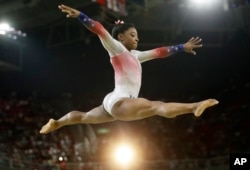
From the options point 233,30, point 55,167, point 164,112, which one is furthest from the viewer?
point 233,30

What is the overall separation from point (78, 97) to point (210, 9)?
549 centimetres

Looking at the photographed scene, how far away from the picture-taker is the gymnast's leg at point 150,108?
165 inches

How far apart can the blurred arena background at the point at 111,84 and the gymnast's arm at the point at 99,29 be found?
5.88m

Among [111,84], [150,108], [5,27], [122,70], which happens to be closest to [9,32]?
[5,27]

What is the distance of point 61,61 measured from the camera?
1667cm

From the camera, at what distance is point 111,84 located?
1684cm

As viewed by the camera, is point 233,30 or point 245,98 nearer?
point 233,30

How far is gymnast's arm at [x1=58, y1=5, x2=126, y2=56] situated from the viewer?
15.4ft

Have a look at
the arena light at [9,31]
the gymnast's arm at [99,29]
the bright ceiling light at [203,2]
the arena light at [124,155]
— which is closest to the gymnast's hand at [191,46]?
the gymnast's arm at [99,29]

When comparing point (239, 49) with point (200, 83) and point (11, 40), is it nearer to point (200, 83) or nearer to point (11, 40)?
point (200, 83)

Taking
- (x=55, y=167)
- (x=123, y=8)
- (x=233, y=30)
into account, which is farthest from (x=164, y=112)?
(x=233, y=30)

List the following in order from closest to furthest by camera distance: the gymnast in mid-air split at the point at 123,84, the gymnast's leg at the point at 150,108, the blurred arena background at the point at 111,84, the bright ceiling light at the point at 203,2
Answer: the gymnast's leg at the point at 150,108, the gymnast in mid-air split at the point at 123,84, the blurred arena background at the point at 111,84, the bright ceiling light at the point at 203,2

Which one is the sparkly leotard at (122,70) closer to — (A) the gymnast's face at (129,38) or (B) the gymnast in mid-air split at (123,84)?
(B) the gymnast in mid-air split at (123,84)

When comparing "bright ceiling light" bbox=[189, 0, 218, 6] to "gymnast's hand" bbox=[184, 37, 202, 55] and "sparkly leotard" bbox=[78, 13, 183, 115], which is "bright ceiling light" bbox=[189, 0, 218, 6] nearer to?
"gymnast's hand" bbox=[184, 37, 202, 55]
